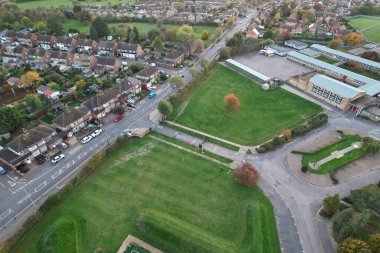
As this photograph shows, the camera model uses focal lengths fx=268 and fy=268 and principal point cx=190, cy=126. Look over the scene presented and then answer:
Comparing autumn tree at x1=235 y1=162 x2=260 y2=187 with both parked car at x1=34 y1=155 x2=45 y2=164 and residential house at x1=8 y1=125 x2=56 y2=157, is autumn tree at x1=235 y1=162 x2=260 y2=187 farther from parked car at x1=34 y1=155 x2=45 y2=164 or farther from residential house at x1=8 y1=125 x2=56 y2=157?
residential house at x1=8 y1=125 x2=56 y2=157

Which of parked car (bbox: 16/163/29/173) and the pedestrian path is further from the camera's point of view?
the pedestrian path

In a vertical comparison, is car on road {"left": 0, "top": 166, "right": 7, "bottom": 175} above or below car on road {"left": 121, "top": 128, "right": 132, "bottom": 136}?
below

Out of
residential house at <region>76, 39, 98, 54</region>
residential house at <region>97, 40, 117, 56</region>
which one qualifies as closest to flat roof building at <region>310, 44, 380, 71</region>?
residential house at <region>97, 40, 117, 56</region>

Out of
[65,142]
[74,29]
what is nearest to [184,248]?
[65,142]

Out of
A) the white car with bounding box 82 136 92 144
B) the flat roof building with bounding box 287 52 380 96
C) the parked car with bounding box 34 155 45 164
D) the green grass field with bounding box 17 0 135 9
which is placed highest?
the green grass field with bounding box 17 0 135 9

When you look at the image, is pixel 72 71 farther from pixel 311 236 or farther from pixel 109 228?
pixel 311 236

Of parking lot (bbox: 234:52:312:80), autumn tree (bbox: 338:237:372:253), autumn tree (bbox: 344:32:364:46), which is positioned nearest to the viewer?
autumn tree (bbox: 338:237:372:253)

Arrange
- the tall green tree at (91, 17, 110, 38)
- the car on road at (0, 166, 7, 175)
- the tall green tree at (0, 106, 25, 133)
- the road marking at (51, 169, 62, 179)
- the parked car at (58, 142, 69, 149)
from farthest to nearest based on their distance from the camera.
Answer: the tall green tree at (91, 17, 110, 38) < the tall green tree at (0, 106, 25, 133) < the parked car at (58, 142, 69, 149) < the car on road at (0, 166, 7, 175) < the road marking at (51, 169, 62, 179)
